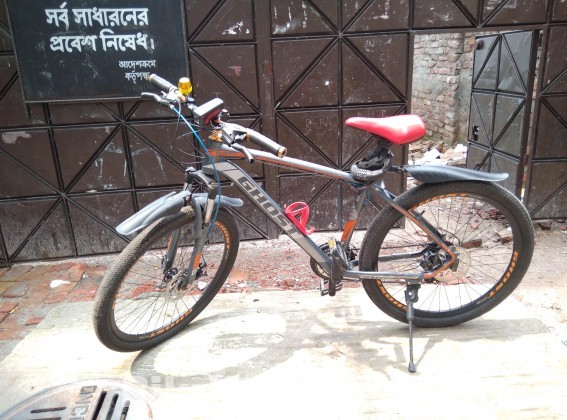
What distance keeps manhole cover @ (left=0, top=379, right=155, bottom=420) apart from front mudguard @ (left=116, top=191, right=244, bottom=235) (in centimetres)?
82

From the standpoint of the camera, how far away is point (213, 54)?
3863mm

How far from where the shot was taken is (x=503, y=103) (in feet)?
16.0

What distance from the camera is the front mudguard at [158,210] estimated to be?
2.31m

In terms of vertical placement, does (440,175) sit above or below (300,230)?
above

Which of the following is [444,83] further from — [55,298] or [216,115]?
[55,298]

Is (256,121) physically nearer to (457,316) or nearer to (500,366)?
(457,316)

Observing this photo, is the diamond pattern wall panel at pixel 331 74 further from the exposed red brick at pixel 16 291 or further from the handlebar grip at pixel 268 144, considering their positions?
the exposed red brick at pixel 16 291

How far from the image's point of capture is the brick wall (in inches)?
288

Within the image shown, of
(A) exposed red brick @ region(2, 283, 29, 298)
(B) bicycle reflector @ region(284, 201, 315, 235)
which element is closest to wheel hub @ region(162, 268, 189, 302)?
(B) bicycle reflector @ region(284, 201, 315, 235)

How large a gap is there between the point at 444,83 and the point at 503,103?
3195mm

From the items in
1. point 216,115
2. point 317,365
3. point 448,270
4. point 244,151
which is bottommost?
point 317,365

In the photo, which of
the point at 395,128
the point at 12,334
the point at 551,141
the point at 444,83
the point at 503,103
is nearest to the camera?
the point at 395,128

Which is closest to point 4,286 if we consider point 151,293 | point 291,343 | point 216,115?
point 151,293

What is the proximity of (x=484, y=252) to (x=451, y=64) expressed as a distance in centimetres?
450
